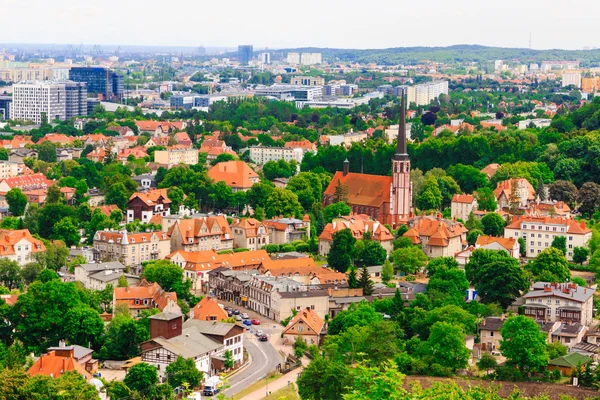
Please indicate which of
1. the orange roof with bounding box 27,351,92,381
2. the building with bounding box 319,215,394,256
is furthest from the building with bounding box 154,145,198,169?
the orange roof with bounding box 27,351,92,381

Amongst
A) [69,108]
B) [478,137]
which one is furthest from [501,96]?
[478,137]

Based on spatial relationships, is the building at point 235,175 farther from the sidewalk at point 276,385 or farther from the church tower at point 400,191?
the sidewalk at point 276,385

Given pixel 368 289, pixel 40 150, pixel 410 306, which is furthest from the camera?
pixel 40 150

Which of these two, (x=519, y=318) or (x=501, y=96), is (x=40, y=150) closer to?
(x=519, y=318)

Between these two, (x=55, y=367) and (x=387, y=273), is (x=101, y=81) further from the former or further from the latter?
(x=55, y=367)

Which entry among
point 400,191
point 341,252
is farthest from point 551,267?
point 400,191

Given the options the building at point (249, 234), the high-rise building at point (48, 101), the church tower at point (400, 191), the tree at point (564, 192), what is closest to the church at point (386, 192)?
the church tower at point (400, 191)
